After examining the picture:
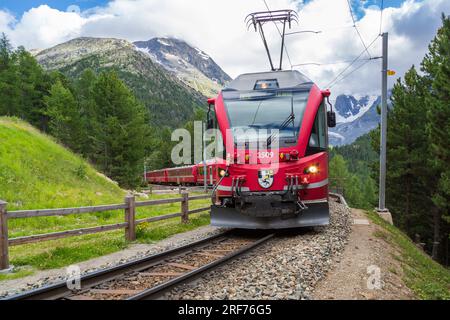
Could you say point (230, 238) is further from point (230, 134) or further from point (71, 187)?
point (71, 187)

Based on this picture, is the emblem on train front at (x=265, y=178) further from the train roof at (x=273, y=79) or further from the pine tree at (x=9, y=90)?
the pine tree at (x=9, y=90)

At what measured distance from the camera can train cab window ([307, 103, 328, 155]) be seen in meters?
9.04

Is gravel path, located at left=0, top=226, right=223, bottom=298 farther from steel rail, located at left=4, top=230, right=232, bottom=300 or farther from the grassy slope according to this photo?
steel rail, located at left=4, top=230, right=232, bottom=300

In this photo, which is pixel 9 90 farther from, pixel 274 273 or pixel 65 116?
pixel 274 273

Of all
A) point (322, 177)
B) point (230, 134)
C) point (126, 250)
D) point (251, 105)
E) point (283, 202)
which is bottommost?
point (126, 250)

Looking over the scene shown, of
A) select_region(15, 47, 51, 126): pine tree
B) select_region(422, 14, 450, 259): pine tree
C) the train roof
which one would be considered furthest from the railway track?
select_region(15, 47, 51, 126): pine tree

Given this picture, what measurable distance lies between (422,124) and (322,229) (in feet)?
72.8

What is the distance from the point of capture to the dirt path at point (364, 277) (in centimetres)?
487

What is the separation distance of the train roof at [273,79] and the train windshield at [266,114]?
40 centimetres

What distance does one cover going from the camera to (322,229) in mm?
9766

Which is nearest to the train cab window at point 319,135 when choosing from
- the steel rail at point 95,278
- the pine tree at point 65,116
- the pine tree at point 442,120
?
the steel rail at point 95,278

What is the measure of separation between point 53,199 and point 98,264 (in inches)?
385
